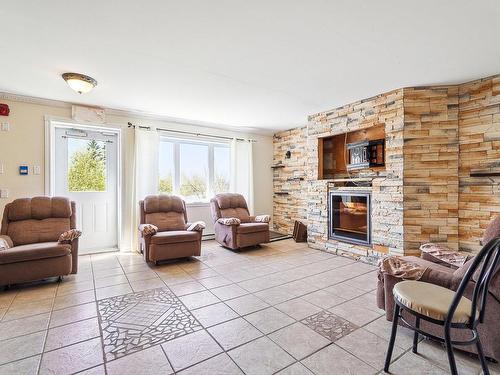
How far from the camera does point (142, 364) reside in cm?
161

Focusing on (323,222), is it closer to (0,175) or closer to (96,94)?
(96,94)

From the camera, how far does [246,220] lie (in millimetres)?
4883

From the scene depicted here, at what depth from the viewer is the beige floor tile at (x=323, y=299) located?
7.94 feet

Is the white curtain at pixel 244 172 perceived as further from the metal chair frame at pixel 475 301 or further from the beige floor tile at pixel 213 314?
the metal chair frame at pixel 475 301

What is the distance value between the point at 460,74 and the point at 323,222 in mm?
2676

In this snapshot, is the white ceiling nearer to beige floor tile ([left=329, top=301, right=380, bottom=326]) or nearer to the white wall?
the white wall

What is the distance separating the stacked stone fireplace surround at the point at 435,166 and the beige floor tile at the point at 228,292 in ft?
6.82

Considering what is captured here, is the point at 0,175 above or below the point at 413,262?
above

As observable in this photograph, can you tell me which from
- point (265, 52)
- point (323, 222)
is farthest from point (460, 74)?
point (323, 222)

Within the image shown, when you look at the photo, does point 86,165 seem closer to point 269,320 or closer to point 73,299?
point 73,299

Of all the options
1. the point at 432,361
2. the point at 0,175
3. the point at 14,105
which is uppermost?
the point at 14,105

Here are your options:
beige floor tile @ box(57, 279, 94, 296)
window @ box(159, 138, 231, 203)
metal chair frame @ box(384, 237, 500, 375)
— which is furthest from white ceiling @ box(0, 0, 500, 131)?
beige floor tile @ box(57, 279, 94, 296)

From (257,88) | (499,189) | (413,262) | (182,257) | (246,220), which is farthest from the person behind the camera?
(246,220)

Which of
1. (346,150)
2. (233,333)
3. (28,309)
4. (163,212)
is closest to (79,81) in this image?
(163,212)
